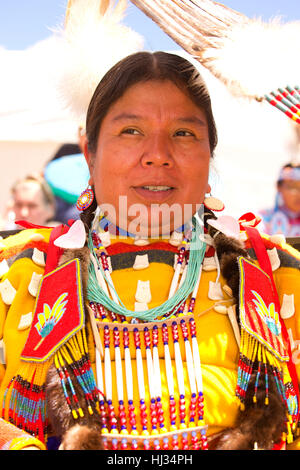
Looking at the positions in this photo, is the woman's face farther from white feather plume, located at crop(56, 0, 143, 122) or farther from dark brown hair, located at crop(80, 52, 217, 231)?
white feather plume, located at crop(56, 0, 143, 122)

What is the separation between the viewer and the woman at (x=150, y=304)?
139 centimetres

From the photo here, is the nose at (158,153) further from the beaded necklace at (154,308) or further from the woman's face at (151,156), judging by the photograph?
the beaded necklace at (154,308)


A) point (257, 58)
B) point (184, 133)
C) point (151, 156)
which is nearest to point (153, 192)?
point (151, 156)

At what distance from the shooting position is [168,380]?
144 cm

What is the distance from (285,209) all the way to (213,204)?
307cm

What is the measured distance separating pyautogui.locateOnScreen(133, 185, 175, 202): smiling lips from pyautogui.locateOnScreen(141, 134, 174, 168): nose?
2.9 inches

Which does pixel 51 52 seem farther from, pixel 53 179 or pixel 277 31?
pixel 53 179

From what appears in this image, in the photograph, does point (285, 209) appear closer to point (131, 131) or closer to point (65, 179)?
point (65, 179)

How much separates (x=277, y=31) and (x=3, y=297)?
1149 millimetres

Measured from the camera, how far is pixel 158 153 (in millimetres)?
1571

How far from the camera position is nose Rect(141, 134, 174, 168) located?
157cm

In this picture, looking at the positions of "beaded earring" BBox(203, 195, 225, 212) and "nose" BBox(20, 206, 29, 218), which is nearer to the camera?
"beaded earring" BBox(203, 195, 225, 212)

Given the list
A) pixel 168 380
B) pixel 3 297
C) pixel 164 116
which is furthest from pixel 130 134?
pixel 168 380

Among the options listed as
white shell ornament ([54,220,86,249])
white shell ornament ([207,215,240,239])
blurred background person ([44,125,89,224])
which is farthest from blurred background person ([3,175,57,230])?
white shell ornament ([207,215,240,239])
